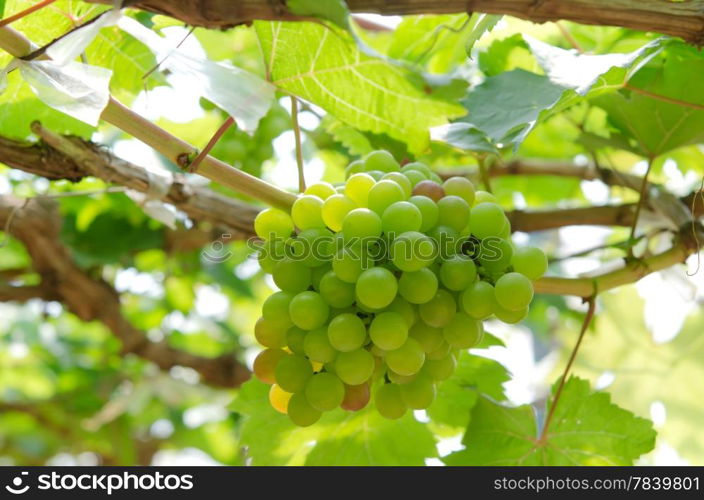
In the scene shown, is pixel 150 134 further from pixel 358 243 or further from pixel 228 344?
pixel 228 344

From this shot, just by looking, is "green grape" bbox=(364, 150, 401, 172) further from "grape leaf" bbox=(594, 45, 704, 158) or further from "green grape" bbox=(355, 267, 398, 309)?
"grape leaf" bbox=(594, 45, 704, 158)

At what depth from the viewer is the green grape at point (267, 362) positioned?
773 millimetres

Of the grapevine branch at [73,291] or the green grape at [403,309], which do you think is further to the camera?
the grapevine branch at [73,291]

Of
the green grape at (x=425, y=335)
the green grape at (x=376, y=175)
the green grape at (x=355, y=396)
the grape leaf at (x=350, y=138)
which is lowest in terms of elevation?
the green grape at (x=355, y=396)

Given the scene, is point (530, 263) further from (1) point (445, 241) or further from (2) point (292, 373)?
(2) point (292, 373)

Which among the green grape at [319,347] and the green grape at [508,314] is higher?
the green grape at [508,314]

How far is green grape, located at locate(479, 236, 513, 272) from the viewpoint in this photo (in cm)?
75

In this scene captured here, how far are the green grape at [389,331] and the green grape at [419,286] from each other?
0.02 metres

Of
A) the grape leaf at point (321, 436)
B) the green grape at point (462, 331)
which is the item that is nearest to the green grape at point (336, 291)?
the green grape at point (462, 331)

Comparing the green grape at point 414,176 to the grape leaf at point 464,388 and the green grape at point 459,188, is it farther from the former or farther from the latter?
the grape leaf at point 464,388

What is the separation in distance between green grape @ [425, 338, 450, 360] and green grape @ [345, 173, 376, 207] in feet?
0.54

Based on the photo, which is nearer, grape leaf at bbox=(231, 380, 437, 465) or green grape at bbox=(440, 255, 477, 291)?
green grape at bbox=(440, 255, 477, 291)

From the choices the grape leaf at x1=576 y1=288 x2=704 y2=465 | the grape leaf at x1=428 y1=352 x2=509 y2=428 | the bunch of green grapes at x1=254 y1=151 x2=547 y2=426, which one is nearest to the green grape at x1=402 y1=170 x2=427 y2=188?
the bunch of green grapes at x1=254 y1=151 x2=547 y2=426

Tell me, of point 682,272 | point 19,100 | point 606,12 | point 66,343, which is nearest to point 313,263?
point 606,12
